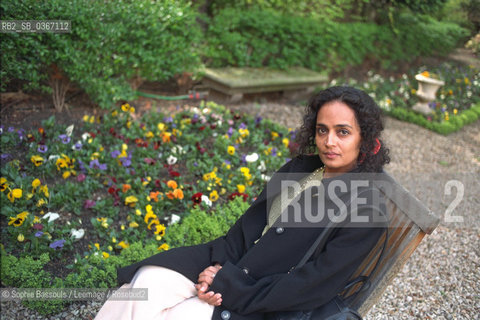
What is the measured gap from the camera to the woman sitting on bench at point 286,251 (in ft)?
5.13

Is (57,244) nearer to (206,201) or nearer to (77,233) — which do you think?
(77,233)

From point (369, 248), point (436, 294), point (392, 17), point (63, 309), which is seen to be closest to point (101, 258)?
point (63, 309)

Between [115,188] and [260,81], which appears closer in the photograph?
[115,188]

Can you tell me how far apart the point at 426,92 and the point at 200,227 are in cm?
538

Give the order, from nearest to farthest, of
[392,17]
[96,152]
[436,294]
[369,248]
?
[369,248], [436,294], [96,152], [392,17]

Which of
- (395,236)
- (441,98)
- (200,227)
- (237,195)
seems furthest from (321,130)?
(441,98)

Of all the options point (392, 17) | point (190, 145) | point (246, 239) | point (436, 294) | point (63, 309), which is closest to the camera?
point (246, 239)

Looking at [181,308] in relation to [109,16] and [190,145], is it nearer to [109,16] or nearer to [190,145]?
[190,145]

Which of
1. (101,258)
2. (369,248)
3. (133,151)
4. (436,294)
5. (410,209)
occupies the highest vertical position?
(410,209)

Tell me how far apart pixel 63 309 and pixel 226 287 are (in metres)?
1.18

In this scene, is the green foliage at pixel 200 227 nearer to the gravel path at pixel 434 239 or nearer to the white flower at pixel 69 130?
the gravel path at pixel 434 239

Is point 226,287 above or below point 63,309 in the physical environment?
above

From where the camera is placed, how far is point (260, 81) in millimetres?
6051

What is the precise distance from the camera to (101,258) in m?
2.55
